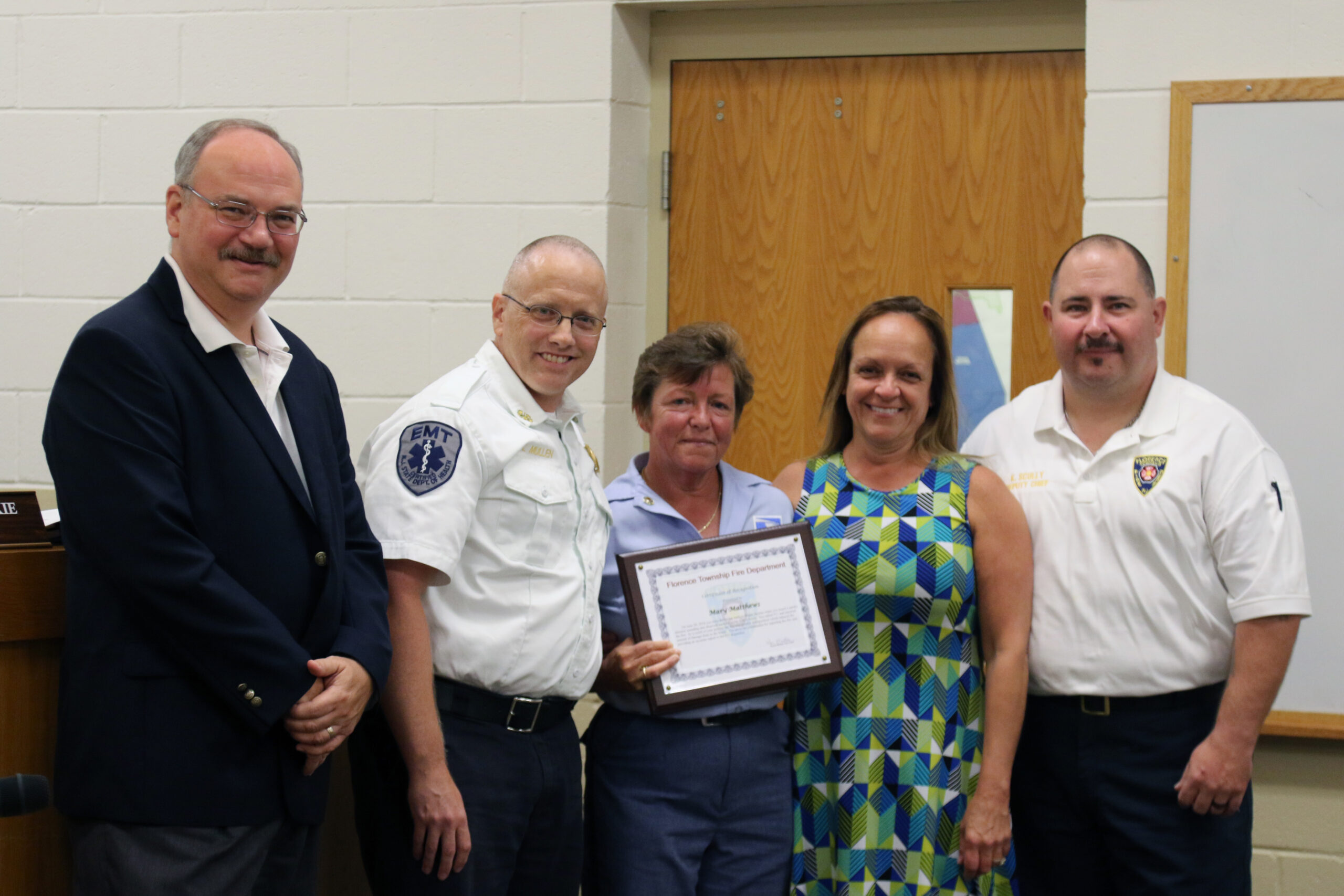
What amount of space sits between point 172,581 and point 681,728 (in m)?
0.95

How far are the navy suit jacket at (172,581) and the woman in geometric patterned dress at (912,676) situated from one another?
952 millimetres

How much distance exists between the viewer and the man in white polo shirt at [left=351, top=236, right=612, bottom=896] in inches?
73.7

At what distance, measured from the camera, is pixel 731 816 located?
2100 millimetres

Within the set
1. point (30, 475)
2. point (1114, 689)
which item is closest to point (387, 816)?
point (1114, 689)

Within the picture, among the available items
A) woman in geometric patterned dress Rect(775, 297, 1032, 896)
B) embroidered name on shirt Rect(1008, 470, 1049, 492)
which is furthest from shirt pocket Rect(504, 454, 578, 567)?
embroidered name on shirt Rect(1008, 470, 1049, 492)

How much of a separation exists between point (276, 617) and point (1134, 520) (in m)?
1.50

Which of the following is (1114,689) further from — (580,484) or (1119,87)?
(1119,87)

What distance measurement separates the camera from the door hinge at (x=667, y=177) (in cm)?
322

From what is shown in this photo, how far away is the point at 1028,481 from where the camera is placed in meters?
2.30

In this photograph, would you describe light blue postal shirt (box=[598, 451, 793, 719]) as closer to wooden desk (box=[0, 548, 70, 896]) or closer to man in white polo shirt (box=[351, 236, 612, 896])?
man in white polo shirt (box=[351, 236, 612, 896])

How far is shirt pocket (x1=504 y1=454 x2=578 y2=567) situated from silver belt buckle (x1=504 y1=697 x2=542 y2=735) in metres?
0.22

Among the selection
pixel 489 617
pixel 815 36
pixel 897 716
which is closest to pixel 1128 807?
pixel 897 716

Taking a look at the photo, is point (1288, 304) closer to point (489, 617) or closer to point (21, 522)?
point (489, 617)

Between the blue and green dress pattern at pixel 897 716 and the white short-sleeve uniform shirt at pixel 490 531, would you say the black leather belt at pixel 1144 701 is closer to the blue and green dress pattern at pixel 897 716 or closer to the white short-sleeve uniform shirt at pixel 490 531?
the blue and green dress pattern at pixel 897 716
